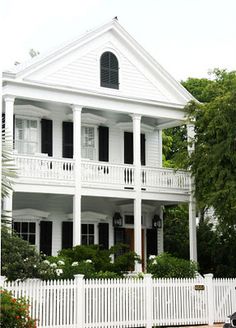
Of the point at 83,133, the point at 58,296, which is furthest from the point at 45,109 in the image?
the point at 58,296

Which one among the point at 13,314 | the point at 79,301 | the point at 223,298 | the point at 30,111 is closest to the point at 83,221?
the point at 30,111

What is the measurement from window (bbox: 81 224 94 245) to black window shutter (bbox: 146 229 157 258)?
8.93 feet

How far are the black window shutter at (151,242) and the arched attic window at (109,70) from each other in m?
6.43

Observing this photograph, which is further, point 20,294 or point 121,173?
point 121,173

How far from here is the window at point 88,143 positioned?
2521cm

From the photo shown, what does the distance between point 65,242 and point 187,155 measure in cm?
558

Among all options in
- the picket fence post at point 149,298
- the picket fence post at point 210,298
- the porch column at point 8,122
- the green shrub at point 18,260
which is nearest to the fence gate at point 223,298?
the picket fence post at point 210,298

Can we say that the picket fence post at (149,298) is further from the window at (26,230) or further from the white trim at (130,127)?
the white trim at (130,127)

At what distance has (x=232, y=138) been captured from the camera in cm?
2230

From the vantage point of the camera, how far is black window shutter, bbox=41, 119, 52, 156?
2409 centimetres

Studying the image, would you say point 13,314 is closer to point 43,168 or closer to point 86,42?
point 43,168

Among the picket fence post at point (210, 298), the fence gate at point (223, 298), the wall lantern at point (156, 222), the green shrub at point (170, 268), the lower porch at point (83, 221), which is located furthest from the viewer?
the wall lantern at point (156, 222)

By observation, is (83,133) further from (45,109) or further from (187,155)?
(187,155)

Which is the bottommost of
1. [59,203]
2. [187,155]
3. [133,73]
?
[59,203]
